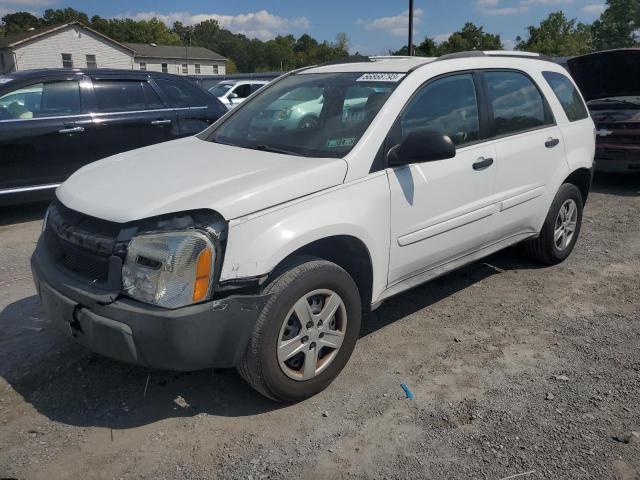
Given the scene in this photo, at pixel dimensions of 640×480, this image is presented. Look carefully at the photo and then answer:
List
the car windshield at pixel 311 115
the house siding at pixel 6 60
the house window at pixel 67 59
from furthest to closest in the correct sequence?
1. the house window at pixel 67 59
2. the house siding at pixel 6 60
3. the car windshield at pixel 311 115

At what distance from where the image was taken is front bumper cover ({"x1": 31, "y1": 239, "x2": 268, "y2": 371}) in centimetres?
262

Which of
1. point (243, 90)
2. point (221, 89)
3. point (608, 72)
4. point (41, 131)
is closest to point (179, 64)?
point (221, 89)

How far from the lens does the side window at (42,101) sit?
6.35m

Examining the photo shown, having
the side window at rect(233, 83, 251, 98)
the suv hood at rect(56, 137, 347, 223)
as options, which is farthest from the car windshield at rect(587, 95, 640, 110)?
the side window at rect(233, 83, 251, 98)

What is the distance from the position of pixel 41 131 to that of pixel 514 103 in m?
5.02

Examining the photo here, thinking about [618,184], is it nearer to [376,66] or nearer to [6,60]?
[376,66]

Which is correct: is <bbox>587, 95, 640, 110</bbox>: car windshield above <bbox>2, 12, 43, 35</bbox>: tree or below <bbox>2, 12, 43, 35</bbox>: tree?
below

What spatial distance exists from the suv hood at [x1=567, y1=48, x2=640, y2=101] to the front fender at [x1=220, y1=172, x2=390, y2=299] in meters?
6.41

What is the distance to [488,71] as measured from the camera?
13.9ft

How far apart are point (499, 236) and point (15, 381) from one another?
3397 millimetres

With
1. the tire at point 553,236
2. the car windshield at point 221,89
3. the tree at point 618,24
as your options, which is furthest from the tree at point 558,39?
the tire at point 553,236

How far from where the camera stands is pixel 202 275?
8.68ft

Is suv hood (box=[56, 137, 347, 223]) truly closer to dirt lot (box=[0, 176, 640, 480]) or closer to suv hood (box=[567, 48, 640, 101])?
dirt lot (box=[0, 176, 640, 480])

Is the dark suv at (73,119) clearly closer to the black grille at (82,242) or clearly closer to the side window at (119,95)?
the side window at (119,95)
